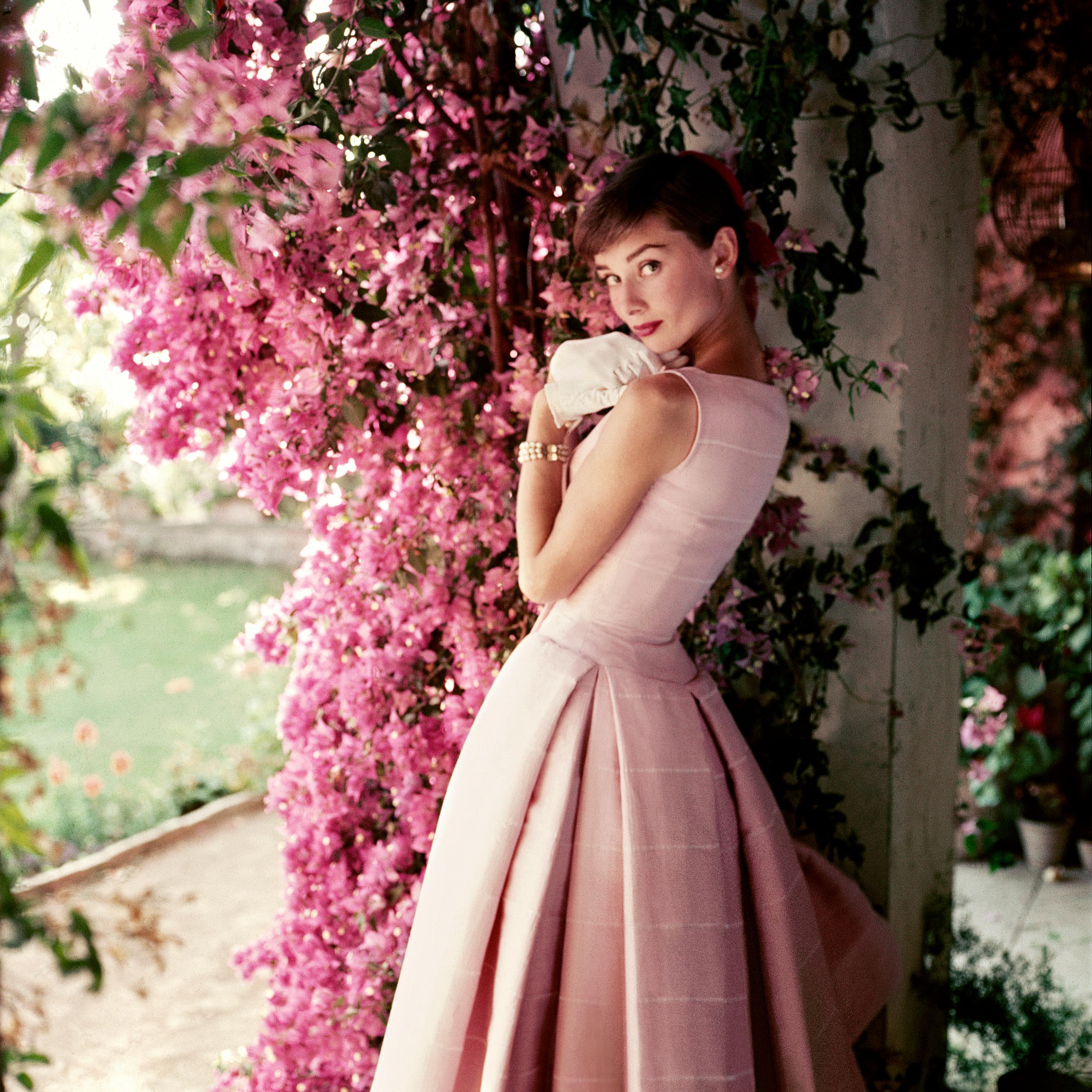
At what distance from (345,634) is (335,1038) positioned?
2.39ft

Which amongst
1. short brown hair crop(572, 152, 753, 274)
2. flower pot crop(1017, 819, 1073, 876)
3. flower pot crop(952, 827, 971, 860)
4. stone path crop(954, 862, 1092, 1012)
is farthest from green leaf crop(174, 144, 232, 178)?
flower pot crop(1017, 819, 1073, 876)

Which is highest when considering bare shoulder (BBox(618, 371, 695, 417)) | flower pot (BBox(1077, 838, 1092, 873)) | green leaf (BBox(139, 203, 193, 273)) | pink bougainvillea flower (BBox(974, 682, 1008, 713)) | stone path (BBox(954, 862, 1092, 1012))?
green leaf (BBox(139, 203, 193, 273))

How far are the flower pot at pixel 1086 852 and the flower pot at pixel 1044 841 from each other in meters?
0.06

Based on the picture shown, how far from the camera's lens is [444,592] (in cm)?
179

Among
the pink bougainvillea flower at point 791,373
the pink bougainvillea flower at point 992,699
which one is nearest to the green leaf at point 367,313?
the pink bougainvillea flower at point 791,373

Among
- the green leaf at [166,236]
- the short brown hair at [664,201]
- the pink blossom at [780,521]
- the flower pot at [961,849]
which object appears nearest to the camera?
the green leaf at [166,236]

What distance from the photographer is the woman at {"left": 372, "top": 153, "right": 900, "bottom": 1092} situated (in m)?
1.31

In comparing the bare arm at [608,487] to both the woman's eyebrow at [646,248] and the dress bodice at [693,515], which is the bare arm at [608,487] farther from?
the woman's eyebrow at [646,248]

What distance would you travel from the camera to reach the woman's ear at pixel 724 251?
1.41 meters

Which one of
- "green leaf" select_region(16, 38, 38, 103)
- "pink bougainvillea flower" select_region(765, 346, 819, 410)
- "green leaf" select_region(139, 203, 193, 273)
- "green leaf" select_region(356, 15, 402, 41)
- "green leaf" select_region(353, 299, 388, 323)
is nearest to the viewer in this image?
"green leaf" select_region(139, 203, 193, 273)

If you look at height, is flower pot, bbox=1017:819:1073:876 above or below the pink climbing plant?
below

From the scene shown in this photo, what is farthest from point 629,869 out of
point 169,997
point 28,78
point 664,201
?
point 169,997

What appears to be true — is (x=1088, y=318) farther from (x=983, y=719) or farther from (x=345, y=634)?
(x=345, y=634)

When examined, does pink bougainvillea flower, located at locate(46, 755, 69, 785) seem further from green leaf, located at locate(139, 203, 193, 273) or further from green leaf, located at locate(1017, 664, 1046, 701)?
green leaf, located at locate(1017, 664, 1046, 701)
